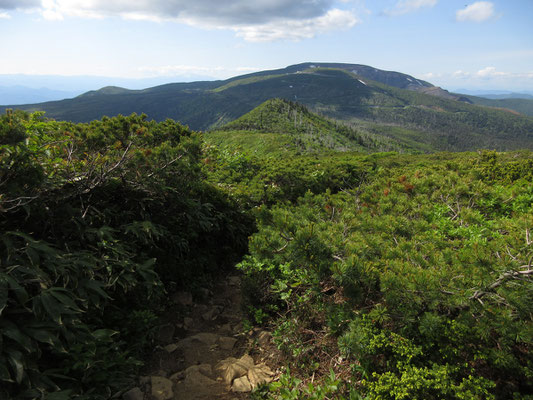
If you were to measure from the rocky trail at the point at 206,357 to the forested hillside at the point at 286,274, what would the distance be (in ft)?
0.76

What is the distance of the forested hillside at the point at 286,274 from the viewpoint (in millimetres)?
2766


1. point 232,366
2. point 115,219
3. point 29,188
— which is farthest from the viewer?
point 115,219

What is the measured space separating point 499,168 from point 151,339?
804 centimetres

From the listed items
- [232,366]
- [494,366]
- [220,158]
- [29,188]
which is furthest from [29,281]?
[220,158]

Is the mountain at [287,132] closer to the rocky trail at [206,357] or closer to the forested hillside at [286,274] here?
the forested hillside at [286,274]

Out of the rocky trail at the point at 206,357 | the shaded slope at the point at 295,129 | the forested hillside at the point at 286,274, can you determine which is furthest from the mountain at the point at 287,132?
the rocky trail at the point at 206,357

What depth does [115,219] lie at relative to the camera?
4.87m

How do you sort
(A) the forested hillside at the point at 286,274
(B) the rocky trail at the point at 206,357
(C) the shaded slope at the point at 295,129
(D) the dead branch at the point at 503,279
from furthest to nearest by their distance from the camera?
(C) the shaded slope at the point at 295,129 < (B) the rocky trail at the point at 206,357 < (A) the forested hillside at the point at 286,274 < (D) the dead branch at the point at 503,279

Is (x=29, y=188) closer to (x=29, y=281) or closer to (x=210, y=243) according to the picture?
(x=29, y=281)

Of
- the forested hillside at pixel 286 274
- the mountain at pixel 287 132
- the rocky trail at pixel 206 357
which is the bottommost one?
the rocky trail at pixel 206 357

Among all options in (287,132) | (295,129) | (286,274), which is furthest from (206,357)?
(295,129)

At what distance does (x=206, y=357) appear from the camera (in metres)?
4.55

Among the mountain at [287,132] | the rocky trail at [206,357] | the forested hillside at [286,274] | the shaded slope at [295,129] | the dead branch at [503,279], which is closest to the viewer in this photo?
the dead branch at [503,279]

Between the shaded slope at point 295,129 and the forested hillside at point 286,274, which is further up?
the shaded slope at point 295,129
